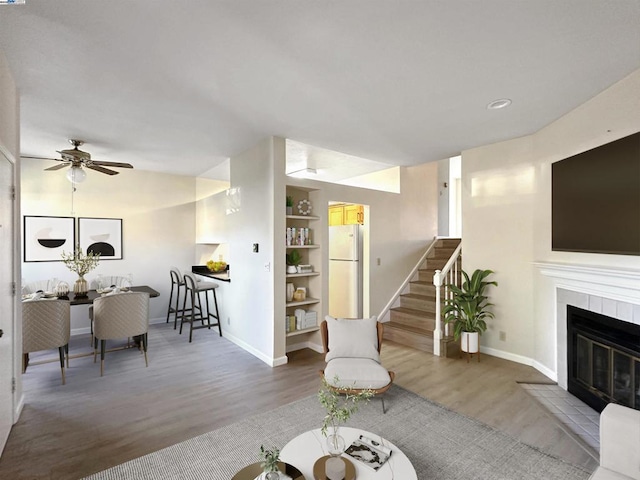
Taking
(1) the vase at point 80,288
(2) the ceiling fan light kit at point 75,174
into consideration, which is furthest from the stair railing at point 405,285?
(2) the ceiling fan light kit at point 75,174

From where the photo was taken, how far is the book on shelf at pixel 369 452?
1693 mm

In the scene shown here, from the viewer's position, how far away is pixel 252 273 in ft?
14.0

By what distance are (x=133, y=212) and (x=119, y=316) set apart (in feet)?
9.07

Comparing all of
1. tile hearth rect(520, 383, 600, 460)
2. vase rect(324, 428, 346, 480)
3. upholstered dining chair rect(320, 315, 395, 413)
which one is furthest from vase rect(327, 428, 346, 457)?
tile hearth rect(520, 383, 600, 460)

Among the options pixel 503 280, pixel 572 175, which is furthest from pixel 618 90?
pixel 503 280

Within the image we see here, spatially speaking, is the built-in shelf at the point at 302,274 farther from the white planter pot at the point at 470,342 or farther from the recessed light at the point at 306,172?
the recessed light at the point at 306,172

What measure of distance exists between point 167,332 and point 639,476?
5.62m

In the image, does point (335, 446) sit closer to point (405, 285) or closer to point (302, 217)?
point (302, 217)

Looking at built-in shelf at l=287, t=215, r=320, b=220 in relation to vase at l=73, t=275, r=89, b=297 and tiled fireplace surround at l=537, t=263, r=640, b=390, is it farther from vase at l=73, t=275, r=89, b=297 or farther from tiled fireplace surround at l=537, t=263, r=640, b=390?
vase at l=73, t=275, r=89, b=297

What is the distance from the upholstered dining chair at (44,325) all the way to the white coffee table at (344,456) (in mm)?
3033

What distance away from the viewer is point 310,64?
2293 millimetres

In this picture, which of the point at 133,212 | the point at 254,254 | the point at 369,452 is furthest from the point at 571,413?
the point at 133,212

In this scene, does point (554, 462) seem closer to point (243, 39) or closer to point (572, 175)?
point (572, 175)

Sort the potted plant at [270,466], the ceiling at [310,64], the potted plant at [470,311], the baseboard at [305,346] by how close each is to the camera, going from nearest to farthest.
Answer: the potted plant at [270,466] → the ceiling at [310,64] → the potted plant at [470,311] → the baseboard at [305,346]
